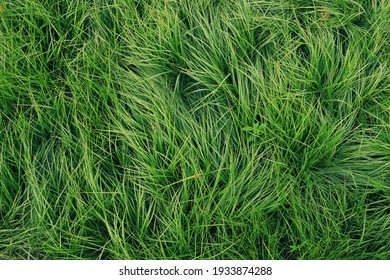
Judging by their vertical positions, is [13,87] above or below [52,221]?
above

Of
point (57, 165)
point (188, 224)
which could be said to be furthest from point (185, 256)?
point (57, 165)

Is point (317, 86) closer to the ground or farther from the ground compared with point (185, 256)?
farther from the ground

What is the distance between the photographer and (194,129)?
208cm

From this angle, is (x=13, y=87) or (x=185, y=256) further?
(x=13, y=87)

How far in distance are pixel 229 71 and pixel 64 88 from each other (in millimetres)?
859

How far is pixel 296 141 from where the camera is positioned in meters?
2.05

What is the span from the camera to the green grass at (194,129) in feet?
6.53

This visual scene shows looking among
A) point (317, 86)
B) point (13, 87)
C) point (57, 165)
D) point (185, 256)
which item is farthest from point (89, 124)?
point (317, 86)

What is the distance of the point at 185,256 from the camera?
1.99m

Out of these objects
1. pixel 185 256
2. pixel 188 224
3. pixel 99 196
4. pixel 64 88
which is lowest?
pixel 185 256

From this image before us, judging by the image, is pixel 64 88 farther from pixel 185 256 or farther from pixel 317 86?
pixel 317 86

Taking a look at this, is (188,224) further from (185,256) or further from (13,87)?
(13,87)

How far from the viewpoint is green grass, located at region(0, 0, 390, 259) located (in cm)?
199

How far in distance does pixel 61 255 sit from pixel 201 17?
139 centimetres
